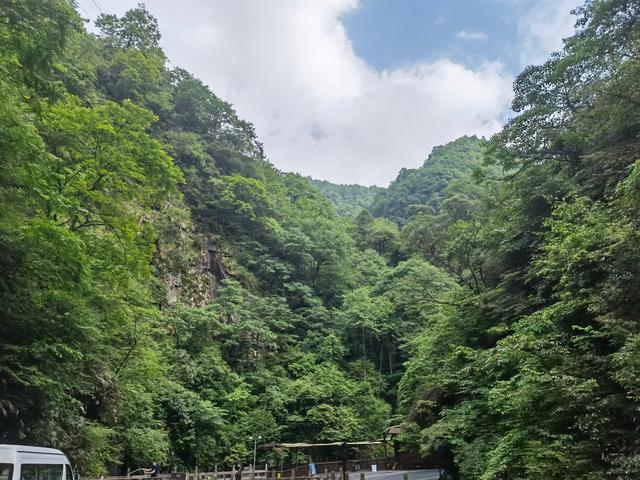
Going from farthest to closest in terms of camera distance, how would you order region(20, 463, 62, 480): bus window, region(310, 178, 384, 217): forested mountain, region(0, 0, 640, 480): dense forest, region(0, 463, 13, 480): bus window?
1. region(310, 178, 384, 217): forested mountain
2. region(0, 0, 640, 480): dense forest
3. region(20, 463, 62, 480): bus window
4. region(0, 463, 13, 480): bus window

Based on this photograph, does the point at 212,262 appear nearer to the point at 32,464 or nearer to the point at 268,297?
the point at 268,297

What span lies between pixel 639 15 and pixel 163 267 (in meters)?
25.0

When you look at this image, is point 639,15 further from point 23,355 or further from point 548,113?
point 23,355

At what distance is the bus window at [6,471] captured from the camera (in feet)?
21.6

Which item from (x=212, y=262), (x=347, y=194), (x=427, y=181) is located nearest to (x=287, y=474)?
(x=212, y=262)

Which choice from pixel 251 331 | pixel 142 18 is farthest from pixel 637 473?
pixel 142 18

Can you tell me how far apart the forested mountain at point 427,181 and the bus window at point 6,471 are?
58.7 meters

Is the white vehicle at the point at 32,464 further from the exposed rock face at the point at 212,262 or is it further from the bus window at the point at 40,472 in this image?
the exposed rock face at the point at 212,262

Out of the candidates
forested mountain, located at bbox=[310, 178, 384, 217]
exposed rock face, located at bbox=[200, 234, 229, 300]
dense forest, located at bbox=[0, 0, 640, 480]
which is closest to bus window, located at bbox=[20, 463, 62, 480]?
dense forest, located at bbox=[0, 0, 640, 480]

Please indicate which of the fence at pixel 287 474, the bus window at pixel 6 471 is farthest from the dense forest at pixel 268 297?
the bus window at pixel 6 471

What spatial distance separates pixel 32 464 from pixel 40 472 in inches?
15.8

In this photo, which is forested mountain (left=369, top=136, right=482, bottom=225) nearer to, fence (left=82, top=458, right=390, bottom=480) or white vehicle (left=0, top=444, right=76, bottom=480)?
fence (left=82, top=458, right=390, bottom=480)

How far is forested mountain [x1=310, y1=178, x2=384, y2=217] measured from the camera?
84.8 meters

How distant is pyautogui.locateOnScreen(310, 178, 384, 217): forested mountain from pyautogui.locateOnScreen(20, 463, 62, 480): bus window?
244 ft
